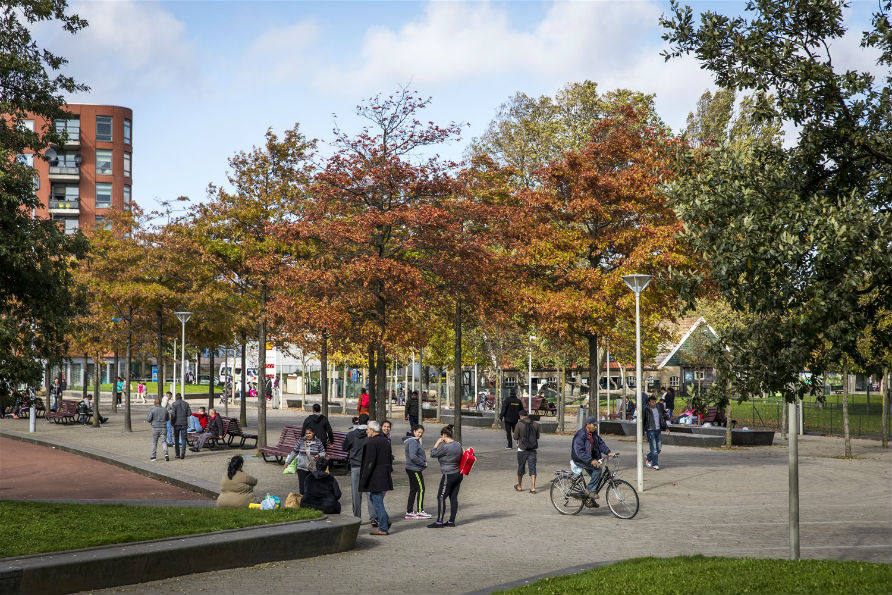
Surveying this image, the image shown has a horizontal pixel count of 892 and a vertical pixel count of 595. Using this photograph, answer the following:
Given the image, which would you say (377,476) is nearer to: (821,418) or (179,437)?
(179,437)

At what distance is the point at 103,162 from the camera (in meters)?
82.5

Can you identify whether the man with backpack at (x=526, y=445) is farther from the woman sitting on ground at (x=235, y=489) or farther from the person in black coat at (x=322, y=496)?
the woman sitting on ground at (x=235, y=489)

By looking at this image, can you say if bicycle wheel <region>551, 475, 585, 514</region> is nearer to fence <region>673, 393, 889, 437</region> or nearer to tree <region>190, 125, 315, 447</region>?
tree <region>190, 125, 315, 447</region>

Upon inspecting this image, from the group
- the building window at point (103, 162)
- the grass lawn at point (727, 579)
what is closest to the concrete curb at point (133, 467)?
the grass lawn at point (727, 579)

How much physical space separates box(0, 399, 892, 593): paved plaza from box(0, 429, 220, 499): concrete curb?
10 cm

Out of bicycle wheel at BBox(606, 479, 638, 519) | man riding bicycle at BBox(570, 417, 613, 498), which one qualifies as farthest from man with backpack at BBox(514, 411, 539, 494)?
bicycle wheel at BBox(606, 479, 638, 519)

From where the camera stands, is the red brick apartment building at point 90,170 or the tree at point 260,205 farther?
the red brick apartment building at point 90,170

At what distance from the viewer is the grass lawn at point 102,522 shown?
10414mm

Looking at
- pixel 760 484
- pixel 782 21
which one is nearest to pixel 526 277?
pixel 760 484

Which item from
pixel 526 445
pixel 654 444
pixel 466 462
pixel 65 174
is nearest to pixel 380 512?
pixel 466 462

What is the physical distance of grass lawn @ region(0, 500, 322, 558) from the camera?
34.2 feet

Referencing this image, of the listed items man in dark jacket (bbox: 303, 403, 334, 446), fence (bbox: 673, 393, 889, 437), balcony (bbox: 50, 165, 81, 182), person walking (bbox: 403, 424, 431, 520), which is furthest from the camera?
balcony (bbox: 50, 165, 81, 182)

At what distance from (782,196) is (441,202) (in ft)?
48.2

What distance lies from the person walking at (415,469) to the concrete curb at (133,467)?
13.6 feet
